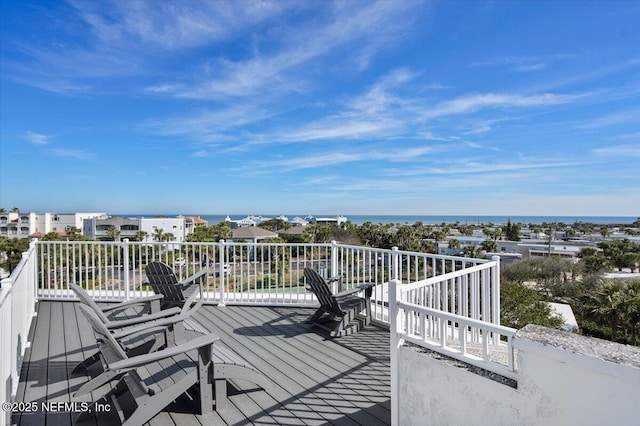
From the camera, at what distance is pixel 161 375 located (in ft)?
8.96

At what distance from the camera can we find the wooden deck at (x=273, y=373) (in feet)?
8.39

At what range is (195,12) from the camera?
9.35 m

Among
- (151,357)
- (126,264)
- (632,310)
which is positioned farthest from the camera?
(632,310)

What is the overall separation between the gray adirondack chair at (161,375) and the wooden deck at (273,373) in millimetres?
151

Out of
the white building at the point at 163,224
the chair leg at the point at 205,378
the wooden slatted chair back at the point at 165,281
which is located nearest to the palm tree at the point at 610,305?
the wooden slatted chair back at the point at 165,281

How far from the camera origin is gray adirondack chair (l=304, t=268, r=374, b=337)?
4219 millimetres

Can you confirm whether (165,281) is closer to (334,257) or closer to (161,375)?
(161,375)

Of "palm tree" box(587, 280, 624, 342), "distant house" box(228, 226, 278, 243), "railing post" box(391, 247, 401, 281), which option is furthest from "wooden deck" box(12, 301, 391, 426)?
"distant house" box(228, 226, 278, 243)

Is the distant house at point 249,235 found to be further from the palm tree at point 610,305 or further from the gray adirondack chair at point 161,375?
the gray adirondack chair at point 161,375

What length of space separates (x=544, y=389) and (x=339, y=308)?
2.83 metres

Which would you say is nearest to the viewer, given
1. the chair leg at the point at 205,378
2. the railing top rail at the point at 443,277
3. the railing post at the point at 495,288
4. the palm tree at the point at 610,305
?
the railing top rail at the point at 443,277

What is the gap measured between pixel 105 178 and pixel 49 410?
132 ft

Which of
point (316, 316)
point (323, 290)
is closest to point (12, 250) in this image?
point (316, 316)

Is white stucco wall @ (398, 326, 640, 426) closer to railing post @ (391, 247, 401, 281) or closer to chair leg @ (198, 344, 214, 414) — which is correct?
chair leg @ (198, 344, 214, 414)
